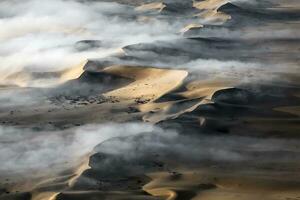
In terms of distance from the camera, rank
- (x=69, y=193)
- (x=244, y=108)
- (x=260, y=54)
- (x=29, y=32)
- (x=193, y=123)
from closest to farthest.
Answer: (x=69, y=193), (x=193, y=123), (x=244, y=108), (x=260, y=54), (x=29, y=32)

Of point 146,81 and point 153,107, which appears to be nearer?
point 153,107

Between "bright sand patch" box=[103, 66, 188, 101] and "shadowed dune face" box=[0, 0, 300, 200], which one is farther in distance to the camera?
"bright sand patch" box=[103, 66, 188, 101]

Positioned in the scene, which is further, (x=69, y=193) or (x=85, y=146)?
(x=85, y=146)

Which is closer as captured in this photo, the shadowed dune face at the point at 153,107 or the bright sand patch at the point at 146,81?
the shadowed dune face at the point at 153,107

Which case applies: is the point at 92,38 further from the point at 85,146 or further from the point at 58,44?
the point at 85,146

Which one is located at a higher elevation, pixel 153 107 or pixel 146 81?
pixel 146 81

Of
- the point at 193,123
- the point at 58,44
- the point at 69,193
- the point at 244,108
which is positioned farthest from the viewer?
the point at 58,44

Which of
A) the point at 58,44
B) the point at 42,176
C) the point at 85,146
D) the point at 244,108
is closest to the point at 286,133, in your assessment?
the point at 244,108
